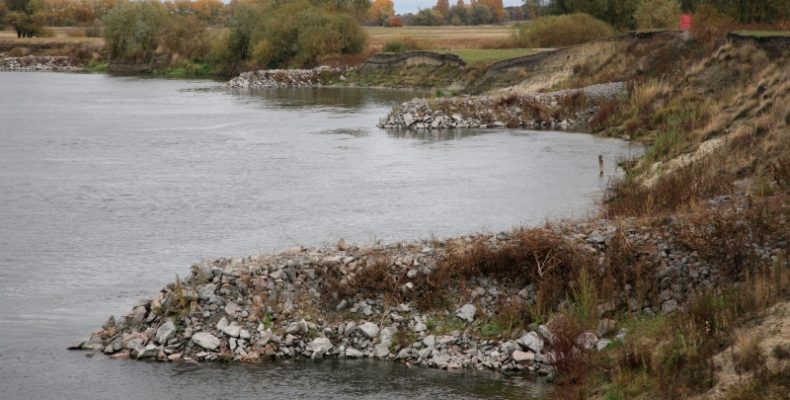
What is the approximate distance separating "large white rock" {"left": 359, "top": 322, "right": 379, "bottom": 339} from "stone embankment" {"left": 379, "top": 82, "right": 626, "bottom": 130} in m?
30.3

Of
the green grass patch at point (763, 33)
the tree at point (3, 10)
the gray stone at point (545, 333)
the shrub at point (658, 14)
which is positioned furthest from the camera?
the tree at point (3, 10)

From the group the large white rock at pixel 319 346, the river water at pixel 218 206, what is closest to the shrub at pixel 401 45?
the river water at pixel 218 206

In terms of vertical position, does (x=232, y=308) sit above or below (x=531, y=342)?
above

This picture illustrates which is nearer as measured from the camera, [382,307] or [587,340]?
[587,340]

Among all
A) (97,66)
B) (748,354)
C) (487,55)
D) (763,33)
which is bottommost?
(748,354)

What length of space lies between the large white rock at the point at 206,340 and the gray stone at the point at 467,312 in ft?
12.0

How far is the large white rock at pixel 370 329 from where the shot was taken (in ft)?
51.2

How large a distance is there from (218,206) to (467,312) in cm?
1192

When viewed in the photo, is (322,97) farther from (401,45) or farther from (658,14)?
(658,14)

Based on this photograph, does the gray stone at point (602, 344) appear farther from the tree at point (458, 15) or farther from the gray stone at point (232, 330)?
the tree at point (458, 15)

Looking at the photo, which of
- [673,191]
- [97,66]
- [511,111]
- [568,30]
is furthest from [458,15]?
[673,191]

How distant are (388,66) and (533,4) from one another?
16.2 meters

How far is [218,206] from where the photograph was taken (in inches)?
1045

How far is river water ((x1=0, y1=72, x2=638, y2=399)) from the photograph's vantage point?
14516mm
